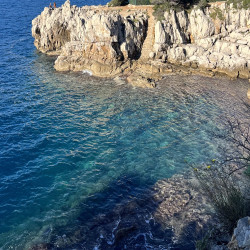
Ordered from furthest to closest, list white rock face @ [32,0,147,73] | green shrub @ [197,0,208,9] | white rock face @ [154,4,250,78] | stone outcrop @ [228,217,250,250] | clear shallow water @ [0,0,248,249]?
green shrub @ [197,0,208,9] < white rock face @ [32,0,147,73] < white rock face @ [154,4,250,78] < clear shallow water @ [0,0,248,249] < stone outcrop @ [228,217,250,250]

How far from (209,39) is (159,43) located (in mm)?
8426

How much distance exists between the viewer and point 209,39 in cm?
4644

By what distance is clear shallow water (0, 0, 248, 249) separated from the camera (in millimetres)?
22266

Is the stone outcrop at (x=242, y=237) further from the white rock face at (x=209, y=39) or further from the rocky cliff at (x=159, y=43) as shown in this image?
the white rock face at (x=209, y=39)

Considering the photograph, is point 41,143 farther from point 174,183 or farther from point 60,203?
point 174,183

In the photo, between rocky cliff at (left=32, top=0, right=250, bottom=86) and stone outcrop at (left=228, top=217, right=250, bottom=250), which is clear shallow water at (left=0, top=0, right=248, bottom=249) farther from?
stone outcrop at (left=228, top=217, right=250, bottom=250)

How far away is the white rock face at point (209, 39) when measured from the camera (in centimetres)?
4353

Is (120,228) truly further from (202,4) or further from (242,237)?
(202,4)

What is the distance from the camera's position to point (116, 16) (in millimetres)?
47188

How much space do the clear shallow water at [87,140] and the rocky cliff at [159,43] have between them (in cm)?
311

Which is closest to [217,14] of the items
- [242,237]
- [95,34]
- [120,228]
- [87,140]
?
[95,34]

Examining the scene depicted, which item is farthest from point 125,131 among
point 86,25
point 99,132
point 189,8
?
point 189,8

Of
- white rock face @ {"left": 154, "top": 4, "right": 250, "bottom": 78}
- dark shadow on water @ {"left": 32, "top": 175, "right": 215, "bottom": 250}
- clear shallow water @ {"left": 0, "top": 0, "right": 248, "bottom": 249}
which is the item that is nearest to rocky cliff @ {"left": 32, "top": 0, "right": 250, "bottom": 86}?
white rock face @ {"left": 154, "top": 4, "right": 250, "bottom": 78}

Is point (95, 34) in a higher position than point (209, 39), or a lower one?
higher
